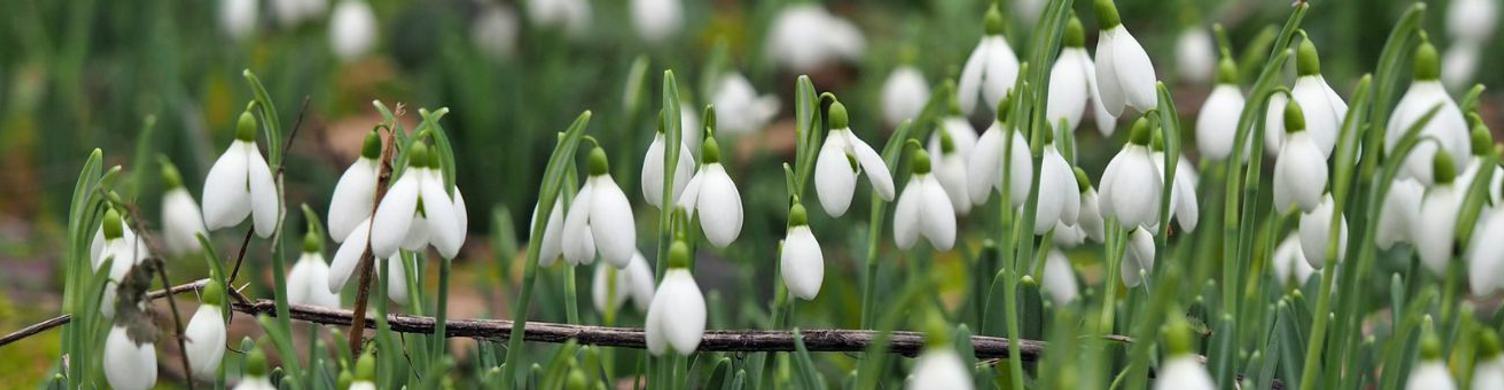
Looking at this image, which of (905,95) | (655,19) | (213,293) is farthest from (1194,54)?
(213,293)

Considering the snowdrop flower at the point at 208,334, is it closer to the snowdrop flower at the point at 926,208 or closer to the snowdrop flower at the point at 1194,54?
the snowdrop flower at the point at 926,208

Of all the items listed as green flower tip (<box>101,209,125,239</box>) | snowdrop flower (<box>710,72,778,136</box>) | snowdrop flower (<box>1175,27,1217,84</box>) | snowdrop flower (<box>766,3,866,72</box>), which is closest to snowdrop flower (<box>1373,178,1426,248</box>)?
green flower tip (<box>101,209,125,239</box>)

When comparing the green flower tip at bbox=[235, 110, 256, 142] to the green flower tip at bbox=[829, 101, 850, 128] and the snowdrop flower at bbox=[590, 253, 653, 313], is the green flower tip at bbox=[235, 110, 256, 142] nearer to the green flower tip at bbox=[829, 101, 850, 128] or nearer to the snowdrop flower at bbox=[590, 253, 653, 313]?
the snowdrop flower at bbox=[590, 253, 653, 313]

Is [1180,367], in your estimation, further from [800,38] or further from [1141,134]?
[800,38]

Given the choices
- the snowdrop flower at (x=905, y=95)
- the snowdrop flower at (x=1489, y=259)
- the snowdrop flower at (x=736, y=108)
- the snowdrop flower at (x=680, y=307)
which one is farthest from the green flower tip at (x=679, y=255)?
the snowdrop flower at (x=736, y=108)

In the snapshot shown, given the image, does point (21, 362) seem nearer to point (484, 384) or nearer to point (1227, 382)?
point (484, 384)

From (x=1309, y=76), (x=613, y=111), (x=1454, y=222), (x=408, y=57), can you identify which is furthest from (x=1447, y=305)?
(x=408, y=57)
